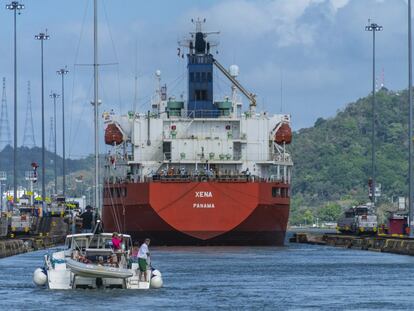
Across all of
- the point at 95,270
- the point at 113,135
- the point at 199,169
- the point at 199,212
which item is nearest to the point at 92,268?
the point at 95,270

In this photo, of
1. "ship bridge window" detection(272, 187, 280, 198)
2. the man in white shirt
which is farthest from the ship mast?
"ship bridge window" detection(272, 187, 280, 198)

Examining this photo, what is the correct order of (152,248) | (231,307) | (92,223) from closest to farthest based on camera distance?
(231,307) < (92,223) < (152,248)

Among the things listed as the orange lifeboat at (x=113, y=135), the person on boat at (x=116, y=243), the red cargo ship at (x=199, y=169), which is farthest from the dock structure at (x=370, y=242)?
the person on boat at (x=116, y=243)

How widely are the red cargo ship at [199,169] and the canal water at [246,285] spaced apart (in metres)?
7.79

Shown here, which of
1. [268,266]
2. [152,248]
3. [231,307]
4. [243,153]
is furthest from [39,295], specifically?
[243,153]

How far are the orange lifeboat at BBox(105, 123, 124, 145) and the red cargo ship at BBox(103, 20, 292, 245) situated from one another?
0.08 meters

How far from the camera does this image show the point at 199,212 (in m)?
110

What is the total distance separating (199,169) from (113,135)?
33.6ft

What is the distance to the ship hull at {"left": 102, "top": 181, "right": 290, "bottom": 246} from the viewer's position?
109875mm

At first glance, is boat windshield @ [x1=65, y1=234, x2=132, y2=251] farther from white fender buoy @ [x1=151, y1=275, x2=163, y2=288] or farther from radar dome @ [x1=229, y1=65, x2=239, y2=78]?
radar dome @ [x1=229, y1=65, x2=239, y2=78]

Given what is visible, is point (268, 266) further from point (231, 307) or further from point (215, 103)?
point (215, 103)

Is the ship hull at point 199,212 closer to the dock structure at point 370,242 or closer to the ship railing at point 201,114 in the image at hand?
the dock structure at point 370,242

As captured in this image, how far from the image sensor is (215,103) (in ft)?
401

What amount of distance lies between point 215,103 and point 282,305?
203 feet
